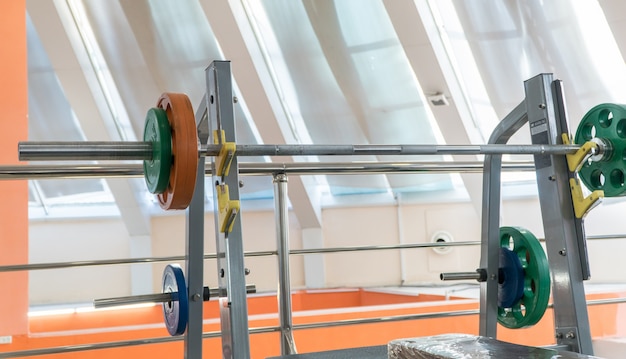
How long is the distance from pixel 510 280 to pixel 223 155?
67cm

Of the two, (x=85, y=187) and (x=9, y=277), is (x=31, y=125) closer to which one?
(x=85, y=187)

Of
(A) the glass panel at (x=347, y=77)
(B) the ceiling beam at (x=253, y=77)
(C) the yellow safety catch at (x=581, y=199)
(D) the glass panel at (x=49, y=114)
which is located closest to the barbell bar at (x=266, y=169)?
(C) the yellow safety catch at (x=581, y=199)

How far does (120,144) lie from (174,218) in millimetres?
5844

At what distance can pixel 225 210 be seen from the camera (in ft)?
3.35

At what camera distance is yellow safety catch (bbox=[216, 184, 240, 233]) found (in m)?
1.00

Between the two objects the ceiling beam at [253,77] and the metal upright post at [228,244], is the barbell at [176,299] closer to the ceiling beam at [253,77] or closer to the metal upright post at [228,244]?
the metal upright post at [228,244]

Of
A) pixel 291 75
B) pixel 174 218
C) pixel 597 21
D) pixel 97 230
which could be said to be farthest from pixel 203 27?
Result: pixel 597 21

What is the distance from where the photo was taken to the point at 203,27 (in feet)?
18.0

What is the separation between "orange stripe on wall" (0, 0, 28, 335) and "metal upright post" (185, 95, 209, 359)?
7.90 ft

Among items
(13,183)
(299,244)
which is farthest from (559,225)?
(299,244)

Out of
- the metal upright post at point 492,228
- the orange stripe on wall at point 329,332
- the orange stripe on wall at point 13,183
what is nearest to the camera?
the metal upright post at point 492,228

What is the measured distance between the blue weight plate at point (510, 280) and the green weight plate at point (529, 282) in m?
0.01

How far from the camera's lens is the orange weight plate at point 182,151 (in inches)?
36.0

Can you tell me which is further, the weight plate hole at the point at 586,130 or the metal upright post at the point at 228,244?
the weight plate hole at the point at 586,130
